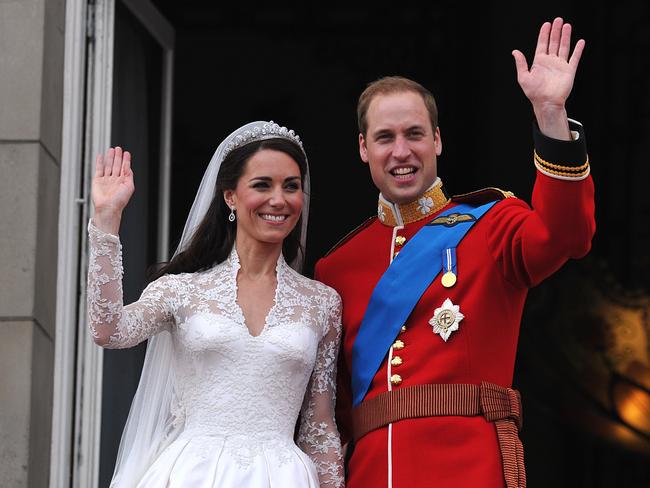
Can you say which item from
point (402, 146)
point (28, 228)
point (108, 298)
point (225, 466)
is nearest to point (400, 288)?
point (402, 146)

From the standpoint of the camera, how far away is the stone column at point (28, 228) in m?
4.41

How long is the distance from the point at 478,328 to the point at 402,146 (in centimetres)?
57

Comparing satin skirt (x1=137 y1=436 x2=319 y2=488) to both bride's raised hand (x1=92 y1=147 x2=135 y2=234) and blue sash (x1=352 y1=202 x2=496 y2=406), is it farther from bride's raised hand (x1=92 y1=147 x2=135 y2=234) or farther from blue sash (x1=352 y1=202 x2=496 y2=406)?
bride's raised hand (x1=92 y1=147 x2=135 y2=234)

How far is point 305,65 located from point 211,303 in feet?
12.6

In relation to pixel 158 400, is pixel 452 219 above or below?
above

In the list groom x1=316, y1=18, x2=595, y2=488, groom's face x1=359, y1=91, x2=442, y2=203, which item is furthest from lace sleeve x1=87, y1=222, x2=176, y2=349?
groom's face x1=359, y1=91, x2=442, y2=203

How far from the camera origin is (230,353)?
3.63 m

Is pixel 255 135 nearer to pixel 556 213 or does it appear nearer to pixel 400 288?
pixel 400 288

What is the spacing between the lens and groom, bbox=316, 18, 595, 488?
335cm

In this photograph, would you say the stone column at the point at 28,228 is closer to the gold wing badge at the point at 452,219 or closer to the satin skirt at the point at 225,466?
the satin skirt at the point at 225,466

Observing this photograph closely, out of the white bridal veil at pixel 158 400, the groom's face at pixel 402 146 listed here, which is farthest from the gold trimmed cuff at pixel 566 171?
the white bridal veil at pixel 158 400

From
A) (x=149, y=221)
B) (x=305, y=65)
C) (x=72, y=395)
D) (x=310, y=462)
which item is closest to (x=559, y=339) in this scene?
(x=305, y=65)

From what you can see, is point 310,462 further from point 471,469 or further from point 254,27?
point 254,27

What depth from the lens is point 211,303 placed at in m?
3.71
